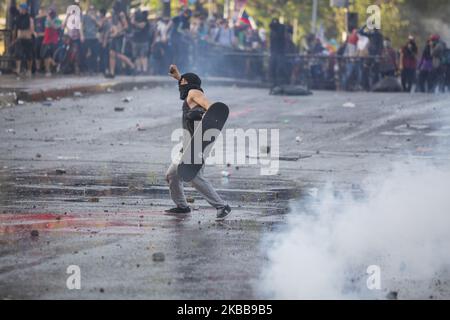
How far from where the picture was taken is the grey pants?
1417 centimetres

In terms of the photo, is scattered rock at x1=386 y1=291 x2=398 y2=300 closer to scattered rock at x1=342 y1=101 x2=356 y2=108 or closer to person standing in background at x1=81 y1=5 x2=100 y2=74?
scattered rock at x1=342 y1=101 x2=356 y2=108

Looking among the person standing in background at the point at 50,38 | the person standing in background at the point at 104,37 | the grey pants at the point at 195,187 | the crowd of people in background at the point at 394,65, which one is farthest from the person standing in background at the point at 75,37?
the grey pants at the point at 195,187

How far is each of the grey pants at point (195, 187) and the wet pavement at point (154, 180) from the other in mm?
209

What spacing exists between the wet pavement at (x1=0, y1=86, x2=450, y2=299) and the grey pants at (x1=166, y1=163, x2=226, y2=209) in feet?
0.69

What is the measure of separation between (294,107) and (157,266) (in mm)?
19452

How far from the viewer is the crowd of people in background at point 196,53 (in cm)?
3375

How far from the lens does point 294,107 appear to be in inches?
1186

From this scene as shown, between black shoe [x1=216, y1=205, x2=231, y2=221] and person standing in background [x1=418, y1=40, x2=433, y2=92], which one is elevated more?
black shoe [x1=216, y1=205, x2=231, y2=221]

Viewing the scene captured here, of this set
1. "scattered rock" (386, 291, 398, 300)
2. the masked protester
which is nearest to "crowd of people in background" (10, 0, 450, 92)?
the masked protester

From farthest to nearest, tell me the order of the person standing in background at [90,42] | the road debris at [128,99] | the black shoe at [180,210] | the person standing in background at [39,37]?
the person standing in background at [90,42] → the person standing in background at [39,37] → the road debris at [128,99] → the black shoe at [180,210]

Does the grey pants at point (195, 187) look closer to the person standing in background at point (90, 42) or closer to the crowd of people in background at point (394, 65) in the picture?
the person standing in background at point (90, 42)

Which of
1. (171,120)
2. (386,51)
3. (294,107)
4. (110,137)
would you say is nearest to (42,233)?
(110,137)

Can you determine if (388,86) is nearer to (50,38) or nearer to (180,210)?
(50,38)

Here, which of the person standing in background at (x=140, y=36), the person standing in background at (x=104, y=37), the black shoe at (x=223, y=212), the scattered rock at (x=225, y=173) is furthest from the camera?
the person standing in background at (x=140, y=36)
